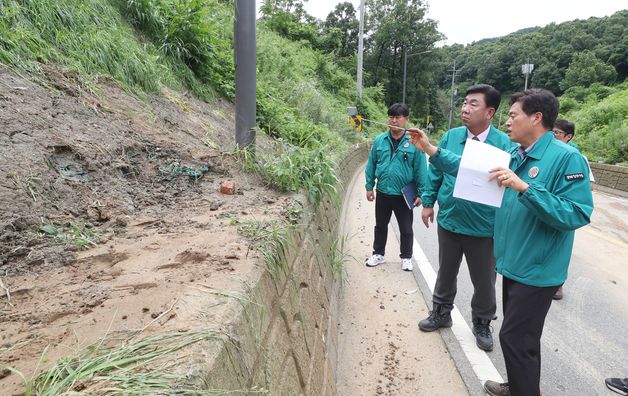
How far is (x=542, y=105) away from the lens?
2.37m

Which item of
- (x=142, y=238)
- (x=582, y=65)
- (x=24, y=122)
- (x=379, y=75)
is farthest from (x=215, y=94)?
(x=582, y=65)

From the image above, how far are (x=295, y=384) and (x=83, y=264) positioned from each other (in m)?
1.24

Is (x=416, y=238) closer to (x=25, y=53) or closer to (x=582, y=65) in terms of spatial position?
(x=25, y=53)

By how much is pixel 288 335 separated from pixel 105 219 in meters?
1.44

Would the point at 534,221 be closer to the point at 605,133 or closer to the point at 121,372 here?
the point at 121,372

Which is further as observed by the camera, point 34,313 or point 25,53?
point 25,53

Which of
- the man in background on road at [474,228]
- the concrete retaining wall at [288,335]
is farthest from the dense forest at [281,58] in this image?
the man in background on road at [474,228]

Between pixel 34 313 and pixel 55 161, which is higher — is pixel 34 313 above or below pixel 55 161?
below

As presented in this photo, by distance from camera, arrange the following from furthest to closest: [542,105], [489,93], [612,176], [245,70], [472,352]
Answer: [612,176], [245,70], [472,352], [489,93], [542,105]

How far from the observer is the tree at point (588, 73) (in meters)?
48.8

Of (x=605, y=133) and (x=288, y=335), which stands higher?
(x=288, y=335)

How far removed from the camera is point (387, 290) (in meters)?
4.60

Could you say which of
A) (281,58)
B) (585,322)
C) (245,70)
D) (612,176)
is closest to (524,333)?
(585,322)

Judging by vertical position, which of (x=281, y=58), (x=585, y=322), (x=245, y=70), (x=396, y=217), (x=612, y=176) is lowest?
(x=612, y=176)
